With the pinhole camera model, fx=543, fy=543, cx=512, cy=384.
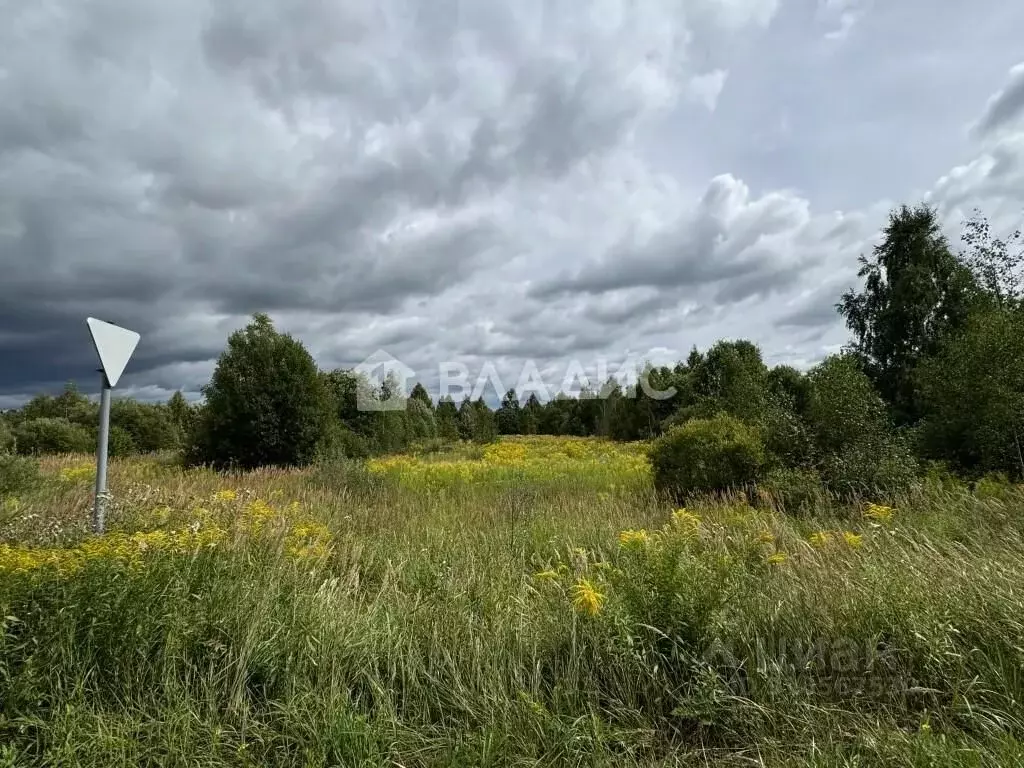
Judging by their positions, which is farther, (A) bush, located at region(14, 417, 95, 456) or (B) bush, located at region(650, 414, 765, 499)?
(A) bush, located at region(14, 417, 95, 456)

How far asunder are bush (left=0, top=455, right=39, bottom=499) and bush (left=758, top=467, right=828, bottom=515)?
935 cm

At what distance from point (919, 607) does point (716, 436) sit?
591cm

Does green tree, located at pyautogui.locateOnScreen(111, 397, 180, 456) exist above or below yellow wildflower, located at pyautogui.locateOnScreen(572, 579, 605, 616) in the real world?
above

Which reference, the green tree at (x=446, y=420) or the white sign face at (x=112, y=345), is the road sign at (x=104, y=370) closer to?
the white sign face at (x=112, y=345)

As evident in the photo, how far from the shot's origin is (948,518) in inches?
197

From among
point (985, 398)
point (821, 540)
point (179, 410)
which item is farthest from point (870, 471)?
point (179, 410)

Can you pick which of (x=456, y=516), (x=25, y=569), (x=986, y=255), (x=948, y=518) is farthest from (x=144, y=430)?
(x=986, y=255)

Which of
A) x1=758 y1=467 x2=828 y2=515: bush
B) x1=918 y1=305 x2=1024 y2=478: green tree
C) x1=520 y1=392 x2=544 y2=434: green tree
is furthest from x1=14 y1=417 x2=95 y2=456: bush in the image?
x1=520 y1=392 x2=544 y2=434: green tree

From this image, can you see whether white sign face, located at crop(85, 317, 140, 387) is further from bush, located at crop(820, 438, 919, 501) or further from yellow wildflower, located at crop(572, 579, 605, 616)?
bush, located at crop(820, 438, 919, 501)

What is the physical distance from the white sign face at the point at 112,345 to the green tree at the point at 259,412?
897 centimetres

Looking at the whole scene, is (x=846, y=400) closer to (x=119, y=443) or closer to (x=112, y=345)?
(x=112, y=345)

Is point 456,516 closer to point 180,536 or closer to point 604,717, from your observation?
point 180,536

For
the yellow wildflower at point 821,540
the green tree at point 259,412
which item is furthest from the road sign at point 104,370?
the green tree at point 259,412

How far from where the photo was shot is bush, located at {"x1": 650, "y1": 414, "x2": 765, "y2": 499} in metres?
8.35
